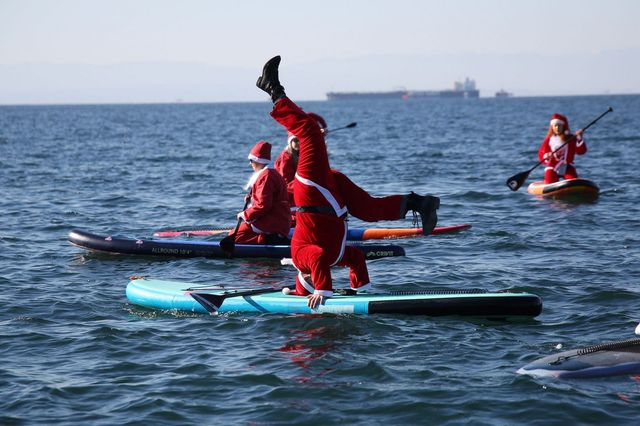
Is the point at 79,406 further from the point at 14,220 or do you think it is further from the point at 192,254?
the point at 14,220

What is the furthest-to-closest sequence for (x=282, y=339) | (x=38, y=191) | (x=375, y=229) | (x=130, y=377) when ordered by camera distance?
(x=38, y=191)
(x=375, y=229)
(x=282, y=339)
(x=130, y=377)

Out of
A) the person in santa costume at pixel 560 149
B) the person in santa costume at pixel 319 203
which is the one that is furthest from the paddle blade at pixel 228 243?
the person in santa costume at pixel 560 149

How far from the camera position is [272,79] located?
9219 millimetres

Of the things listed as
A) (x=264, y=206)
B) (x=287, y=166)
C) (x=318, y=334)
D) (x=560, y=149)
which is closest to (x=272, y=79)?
(x=318, y=334)

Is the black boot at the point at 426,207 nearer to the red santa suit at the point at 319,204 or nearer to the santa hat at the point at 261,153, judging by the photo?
the red santa suit at the point at 319,204

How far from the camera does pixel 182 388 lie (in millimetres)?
7887

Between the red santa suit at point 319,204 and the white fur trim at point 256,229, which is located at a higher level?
the red santa suit at point 319,204

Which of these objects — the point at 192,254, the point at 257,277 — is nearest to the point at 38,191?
the point at 192,254

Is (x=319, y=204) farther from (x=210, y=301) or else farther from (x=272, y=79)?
(x=210, y=301)

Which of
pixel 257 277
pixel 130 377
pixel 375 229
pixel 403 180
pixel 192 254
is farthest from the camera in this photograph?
pixel 403 180

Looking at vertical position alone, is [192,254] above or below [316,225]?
below

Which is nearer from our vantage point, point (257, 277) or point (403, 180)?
point (257, 277)

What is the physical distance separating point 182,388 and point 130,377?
585 millimetres

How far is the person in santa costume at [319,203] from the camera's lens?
30.5 feet
